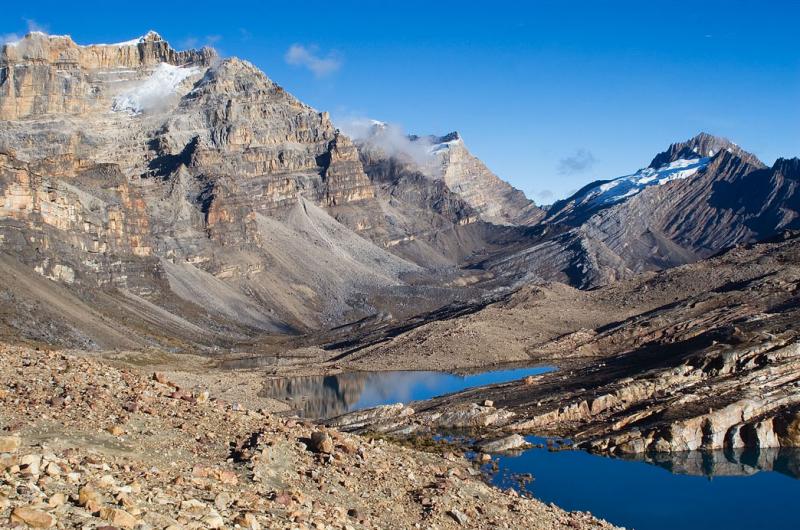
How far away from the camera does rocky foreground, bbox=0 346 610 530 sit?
1775 centimetres

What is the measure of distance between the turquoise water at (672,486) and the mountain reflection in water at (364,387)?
85.8ft

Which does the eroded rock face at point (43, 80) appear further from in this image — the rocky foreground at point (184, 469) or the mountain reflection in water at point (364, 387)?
the rocky foreground at point (184, 469)

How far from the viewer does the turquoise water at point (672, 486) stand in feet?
132

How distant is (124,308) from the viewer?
117062 mm

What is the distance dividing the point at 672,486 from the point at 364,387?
148 ft

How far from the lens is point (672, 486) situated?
148ft

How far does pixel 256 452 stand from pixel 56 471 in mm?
8117

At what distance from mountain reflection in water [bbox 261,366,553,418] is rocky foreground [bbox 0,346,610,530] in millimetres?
40539

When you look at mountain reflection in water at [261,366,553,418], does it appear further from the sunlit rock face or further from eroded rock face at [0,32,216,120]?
eroded rock face at [0,32,216,120]

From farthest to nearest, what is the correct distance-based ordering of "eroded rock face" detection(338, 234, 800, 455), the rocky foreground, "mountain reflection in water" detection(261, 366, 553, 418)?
"mountain reflection in water" detection(261, 366, 553, 418) < "eroded rock face" detection(338, 234, 800, 455) < the rocky foreground

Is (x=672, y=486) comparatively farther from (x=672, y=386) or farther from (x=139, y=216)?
(x=139, y=216)

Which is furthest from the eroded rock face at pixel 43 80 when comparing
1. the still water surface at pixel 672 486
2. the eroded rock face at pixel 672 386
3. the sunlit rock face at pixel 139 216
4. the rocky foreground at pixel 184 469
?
the rocky foreground at pixel 184 469

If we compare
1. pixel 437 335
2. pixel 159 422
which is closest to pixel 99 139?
pixel 437 335

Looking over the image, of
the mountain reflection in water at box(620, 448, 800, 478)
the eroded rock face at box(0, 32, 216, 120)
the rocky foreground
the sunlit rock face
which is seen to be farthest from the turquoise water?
the eroded rock face at box(0, 32, 216, 120)
